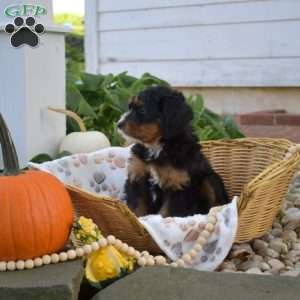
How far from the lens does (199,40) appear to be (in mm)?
7488

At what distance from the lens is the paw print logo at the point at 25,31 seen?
308cm

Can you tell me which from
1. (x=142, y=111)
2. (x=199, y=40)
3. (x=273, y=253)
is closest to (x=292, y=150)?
(x=273, y=253)

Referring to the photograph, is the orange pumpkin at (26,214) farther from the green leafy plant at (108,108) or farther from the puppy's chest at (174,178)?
the green leafy plant at (108,108)

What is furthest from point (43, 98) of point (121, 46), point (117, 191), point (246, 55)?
point (121, 46)

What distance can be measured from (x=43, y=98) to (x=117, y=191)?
74cm

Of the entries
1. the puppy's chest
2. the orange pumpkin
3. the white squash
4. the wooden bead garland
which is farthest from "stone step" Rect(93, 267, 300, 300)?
the white squash

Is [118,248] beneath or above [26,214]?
beneath

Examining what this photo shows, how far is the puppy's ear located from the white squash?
0.85m

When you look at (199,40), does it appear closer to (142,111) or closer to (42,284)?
(142,111)

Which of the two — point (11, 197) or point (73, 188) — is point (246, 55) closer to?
point (73, 188)

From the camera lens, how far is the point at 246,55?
23.5 ft

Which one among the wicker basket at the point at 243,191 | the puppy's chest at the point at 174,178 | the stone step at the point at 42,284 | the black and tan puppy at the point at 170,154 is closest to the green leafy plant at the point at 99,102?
the wicker basket at the point at 243,191

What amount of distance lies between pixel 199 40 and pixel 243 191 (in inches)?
189

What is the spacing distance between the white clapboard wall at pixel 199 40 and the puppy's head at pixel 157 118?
368 cm
